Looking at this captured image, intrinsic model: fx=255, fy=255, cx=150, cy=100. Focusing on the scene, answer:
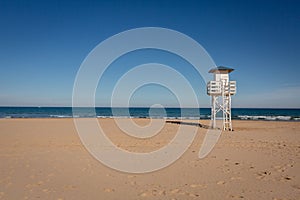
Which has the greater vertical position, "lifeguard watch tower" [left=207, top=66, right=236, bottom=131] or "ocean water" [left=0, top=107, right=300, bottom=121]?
"lifeguard watch tower" [left=207, top=66, right=236, bottom=131]

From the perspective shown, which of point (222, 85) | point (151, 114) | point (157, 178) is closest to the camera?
point (157, 178)

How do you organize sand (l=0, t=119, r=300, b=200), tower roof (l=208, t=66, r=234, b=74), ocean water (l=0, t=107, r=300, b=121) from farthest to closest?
ocean water (l=0, t=107, r=300, b=121) → tower roof (l=208, t=66, r=234, b=74) → sand (l=0, t=119, r=300, b=200)

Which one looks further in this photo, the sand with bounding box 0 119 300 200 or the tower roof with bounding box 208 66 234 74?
the tower roof with bounding box 208 66 234 74

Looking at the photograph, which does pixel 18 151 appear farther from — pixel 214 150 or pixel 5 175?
pixel 214 150

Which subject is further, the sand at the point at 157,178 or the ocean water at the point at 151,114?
the ocean water at the point at 151,114

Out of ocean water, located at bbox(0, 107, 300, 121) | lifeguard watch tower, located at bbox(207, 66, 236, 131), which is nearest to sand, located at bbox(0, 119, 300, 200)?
lifeguard watch tower, located at bbox(207, 66, 236, 131)

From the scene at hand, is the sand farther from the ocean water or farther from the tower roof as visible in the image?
the ocean water

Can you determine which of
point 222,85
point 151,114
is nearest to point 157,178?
point 222,85

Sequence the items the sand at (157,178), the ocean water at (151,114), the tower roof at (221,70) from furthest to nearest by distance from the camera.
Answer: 1. the ocean water at (151,114)
2. the tower roof at (221,70)
3. the sand at (157,178)

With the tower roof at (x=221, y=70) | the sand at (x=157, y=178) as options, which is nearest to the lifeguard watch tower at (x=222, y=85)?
the tower roof at (x=221, y=70)

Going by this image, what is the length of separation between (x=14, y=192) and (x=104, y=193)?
1.67 metres

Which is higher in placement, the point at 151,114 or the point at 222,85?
the point at 222,85

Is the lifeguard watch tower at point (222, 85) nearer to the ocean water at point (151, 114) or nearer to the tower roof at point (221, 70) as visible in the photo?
the tower roof at point (221, 70)

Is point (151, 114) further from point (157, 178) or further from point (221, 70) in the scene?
point (157, 178)
